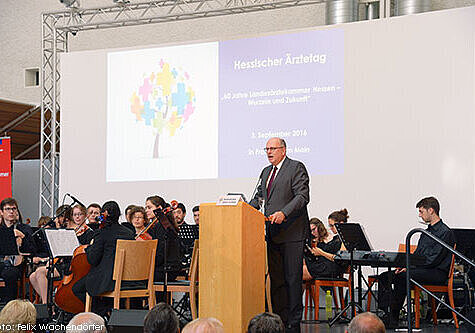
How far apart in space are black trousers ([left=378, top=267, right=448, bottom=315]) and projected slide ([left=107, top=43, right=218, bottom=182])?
365 cm

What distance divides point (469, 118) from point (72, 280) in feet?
16.6

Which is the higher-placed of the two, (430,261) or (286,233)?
(286,233)

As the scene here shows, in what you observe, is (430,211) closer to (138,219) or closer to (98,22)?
(138,219)

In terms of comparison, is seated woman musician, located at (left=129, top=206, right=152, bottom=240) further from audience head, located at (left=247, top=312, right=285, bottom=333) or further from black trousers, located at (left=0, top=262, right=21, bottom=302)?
audience head, located at (left=247, top=312, right=285, bottom=333)

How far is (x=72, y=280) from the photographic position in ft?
20.0

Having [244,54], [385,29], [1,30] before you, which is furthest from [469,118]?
[1,30]

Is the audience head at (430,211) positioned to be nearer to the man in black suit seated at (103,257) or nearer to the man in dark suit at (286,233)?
the man in dark suit at (286,233)

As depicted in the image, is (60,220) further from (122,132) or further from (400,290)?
(400,290)

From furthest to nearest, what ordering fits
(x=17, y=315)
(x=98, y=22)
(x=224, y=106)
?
(x=98, y=22), (x=224, y=106), (x=17, y=315)

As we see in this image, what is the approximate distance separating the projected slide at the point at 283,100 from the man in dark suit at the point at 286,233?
153 inches

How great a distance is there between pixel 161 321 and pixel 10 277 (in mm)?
5287

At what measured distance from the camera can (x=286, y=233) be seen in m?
5.32

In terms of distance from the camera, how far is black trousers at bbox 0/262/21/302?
7805 millimetres

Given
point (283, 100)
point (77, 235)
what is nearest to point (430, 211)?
point (283, 100)
